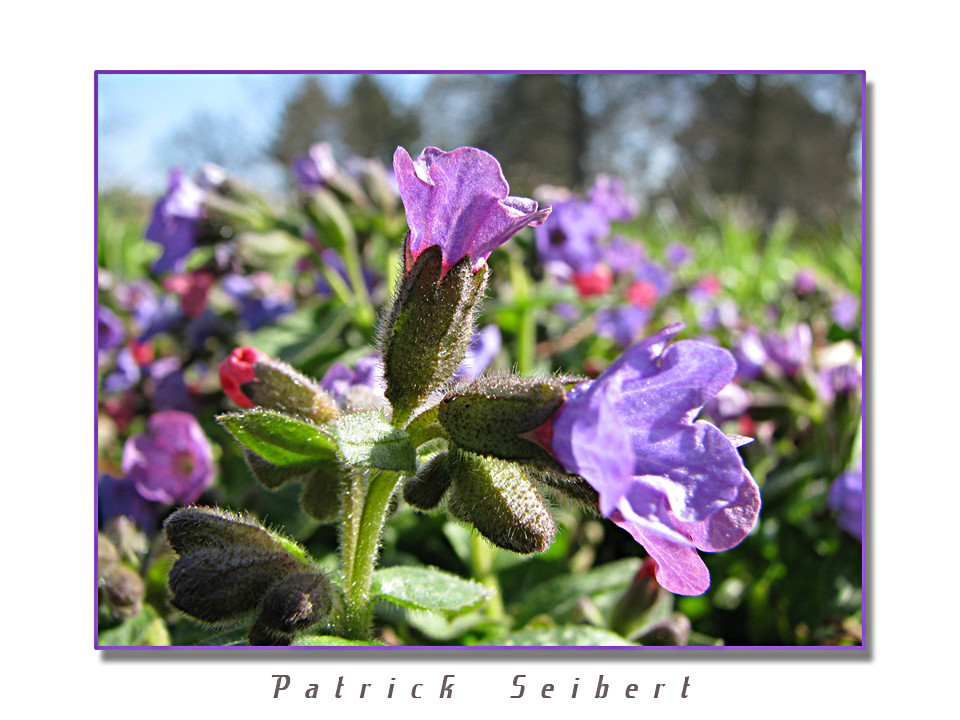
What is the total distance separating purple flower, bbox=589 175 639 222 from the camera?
1.94 metres

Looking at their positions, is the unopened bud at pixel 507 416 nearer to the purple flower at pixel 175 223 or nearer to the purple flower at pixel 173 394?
the purple flower at pixel 173 394

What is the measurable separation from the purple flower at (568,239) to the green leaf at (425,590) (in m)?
0.97

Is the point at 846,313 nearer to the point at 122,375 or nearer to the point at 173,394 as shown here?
the point at 173,394

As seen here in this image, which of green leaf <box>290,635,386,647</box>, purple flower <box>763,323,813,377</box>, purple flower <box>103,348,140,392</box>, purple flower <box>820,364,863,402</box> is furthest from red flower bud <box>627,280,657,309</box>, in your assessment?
green leaf <box>290,635,386,647</box>

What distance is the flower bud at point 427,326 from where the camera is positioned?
678 millimetres

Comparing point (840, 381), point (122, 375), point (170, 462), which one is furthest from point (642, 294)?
point (170, 462)

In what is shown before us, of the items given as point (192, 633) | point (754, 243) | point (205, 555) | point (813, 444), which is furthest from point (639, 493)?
point (754, 243)

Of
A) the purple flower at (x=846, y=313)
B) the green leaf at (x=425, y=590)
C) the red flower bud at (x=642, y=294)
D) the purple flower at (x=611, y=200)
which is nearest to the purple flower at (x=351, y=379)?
the green leaf at (x=425, y=590)

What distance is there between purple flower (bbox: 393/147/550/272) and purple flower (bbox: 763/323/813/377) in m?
1.16

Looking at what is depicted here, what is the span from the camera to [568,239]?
1.76 m
